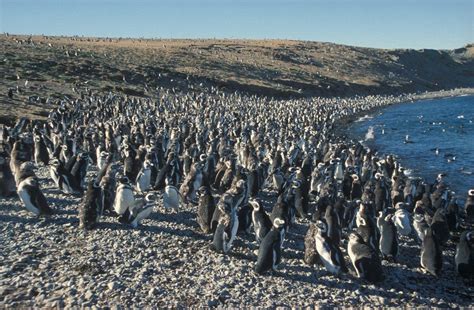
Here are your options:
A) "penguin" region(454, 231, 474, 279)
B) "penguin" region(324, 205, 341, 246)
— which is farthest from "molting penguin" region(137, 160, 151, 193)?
"penguin" region(454, 231, 474, 279)

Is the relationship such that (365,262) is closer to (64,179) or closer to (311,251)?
(311,251)

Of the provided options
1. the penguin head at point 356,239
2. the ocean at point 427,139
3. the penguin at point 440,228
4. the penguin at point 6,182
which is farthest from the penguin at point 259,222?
the ocean at point 427,139

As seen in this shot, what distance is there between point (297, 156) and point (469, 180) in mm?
10442

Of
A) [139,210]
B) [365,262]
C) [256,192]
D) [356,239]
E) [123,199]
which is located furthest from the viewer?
[256,192]

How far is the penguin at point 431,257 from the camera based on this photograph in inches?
464

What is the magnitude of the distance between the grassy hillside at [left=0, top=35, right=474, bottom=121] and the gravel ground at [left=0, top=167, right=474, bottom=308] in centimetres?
2305

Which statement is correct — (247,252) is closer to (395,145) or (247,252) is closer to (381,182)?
(381,182)

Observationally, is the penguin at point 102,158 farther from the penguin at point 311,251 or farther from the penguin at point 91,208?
the penguin at point 311,251

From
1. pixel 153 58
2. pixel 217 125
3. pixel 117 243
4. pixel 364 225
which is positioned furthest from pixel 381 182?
pixel 153 58

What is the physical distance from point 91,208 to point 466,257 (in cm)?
988

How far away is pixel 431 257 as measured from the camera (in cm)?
1185

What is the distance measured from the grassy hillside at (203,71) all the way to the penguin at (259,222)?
25.2m

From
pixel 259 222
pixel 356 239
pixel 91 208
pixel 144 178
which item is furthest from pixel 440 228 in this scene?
pixel 91 208

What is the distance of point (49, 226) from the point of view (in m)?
13.0
